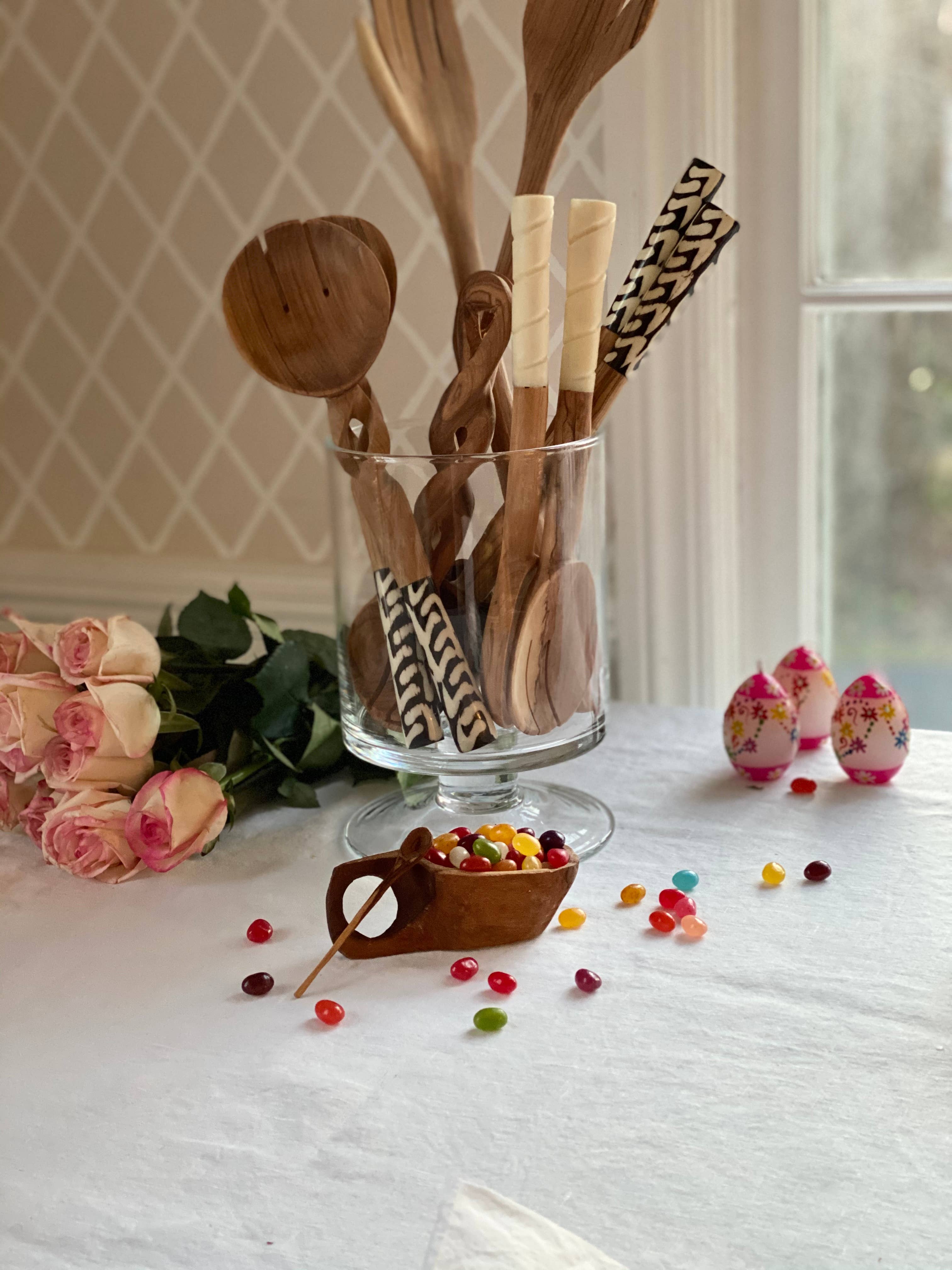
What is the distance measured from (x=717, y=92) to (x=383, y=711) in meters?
0.59

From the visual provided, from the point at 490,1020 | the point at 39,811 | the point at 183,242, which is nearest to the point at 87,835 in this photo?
the point at 39,811

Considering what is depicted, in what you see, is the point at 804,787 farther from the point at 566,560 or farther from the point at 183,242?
the point at 183,242

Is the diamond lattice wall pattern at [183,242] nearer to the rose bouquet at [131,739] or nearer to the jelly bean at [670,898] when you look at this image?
the rose bouquet at [131,739]

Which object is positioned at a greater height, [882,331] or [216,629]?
[882,331]

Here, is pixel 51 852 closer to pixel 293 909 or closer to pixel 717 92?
pixel 293 909

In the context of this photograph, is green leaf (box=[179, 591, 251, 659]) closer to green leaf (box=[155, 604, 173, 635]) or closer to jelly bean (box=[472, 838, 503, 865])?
green leaf (box=[155, 604, 173, 635])

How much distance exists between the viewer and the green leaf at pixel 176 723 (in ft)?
2.23

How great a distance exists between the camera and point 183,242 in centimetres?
114

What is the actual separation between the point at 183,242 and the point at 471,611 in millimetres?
707

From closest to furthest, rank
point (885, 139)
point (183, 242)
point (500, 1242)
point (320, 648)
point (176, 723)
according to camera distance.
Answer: point (500, 1242), point (176, 723), point (320, 648), point (885, 139), point (183, 242)

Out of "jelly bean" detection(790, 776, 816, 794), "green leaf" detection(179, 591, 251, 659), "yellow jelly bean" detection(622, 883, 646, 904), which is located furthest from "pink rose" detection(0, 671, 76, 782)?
"jelly bean" detection(790, 776, 816, 794)

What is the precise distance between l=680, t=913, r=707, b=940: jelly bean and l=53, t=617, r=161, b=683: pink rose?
0.32 metres

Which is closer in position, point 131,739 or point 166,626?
point 131,739

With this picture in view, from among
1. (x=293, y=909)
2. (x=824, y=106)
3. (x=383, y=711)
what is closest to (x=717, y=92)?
(x=824, y=106)
